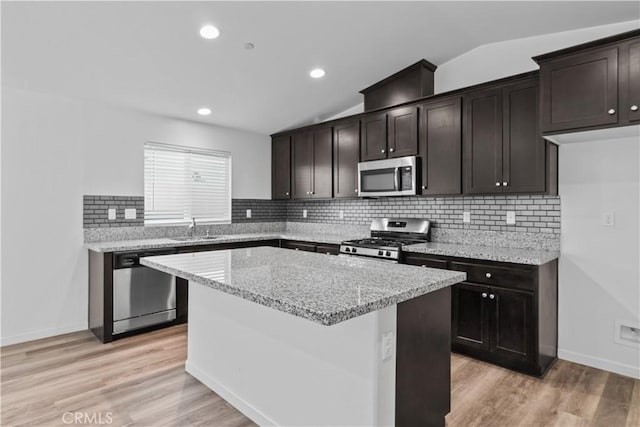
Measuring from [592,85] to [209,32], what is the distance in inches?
108

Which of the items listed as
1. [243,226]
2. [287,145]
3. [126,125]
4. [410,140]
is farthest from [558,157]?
[126,125]

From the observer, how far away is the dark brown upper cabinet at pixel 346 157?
4352mm

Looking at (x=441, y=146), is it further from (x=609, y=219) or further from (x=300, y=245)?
(x=300, y=245)

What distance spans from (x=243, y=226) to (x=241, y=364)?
3.11m

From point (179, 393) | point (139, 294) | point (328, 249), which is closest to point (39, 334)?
point (139, 294)

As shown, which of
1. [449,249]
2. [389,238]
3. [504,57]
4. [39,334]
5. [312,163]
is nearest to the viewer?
[449,249]

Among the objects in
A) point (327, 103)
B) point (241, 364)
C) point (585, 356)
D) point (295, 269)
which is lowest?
point (585, 356)

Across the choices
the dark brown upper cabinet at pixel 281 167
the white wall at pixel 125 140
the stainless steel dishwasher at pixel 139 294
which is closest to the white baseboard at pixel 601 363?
the dark brown upper cabinet at pixel 281 167

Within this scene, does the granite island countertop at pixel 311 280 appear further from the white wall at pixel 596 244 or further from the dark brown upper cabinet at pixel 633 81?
the white wall at pixel 596 244

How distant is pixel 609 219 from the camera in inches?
112

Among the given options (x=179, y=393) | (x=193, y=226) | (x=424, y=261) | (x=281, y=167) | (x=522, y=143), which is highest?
(x=281, y=167)

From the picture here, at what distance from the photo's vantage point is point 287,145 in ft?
17.3

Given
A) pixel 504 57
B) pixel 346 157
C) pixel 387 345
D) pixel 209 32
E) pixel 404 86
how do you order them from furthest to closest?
pixel 346 157 < pixel 404 86 < pixel 504 57 < pixel 209 32 < pixel 387 345

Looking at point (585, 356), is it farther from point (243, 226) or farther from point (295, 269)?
point (243, 226)
